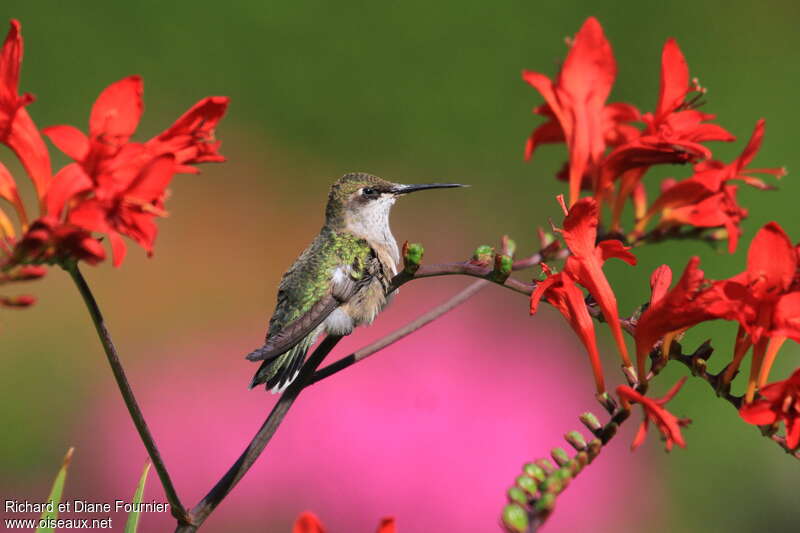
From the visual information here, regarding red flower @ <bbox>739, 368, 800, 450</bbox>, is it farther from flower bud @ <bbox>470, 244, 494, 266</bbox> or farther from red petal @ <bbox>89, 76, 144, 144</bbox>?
red petal @ <bbox>89, 76, 144, 144</bbox>

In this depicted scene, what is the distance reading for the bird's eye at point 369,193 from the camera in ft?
5.73

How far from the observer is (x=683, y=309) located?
3.19 ft

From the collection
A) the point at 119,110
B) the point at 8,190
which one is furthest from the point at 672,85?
the point at 8,190

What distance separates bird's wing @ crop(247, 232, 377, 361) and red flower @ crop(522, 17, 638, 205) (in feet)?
1.16

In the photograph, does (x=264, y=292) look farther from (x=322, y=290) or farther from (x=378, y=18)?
(x=322, y=290)

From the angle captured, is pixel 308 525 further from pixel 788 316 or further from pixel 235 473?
pixel 788 316

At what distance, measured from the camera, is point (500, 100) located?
14.4ft

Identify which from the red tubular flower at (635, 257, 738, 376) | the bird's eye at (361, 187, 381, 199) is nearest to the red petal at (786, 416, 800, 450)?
the red tubular flower at (635, 257, 738, 376)

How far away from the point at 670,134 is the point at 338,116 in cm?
307

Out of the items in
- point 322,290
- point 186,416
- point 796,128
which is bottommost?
point 186,416

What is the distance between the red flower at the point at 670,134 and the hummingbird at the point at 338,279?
0.25 m

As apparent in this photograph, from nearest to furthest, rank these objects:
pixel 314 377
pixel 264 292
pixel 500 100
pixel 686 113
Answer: pixel 314 377, pixel 686 113, pixel 264 292, pixel 500 100

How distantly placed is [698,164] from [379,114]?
306cm

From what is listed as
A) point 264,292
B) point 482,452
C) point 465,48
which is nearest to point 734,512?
point 482,452
